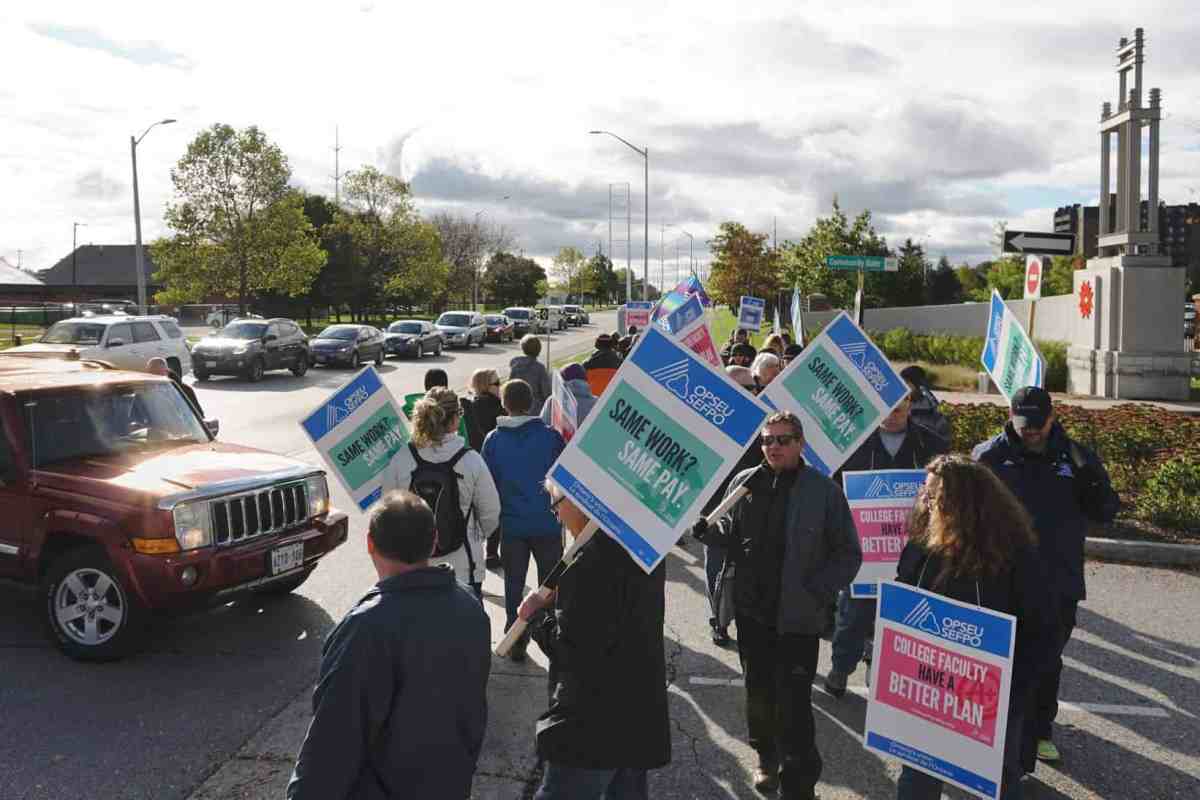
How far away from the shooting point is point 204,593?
609cm

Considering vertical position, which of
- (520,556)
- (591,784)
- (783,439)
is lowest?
(591,784)

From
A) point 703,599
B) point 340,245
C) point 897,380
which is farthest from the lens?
point 340,245

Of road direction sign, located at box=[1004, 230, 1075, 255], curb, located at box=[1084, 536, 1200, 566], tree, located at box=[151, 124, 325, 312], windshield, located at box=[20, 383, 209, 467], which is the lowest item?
curb, located at box=[1084, 536, 1200, 566]

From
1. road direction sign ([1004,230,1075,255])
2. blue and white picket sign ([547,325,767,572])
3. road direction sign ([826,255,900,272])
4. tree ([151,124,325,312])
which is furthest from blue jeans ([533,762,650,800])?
tree ([151,124,325,312])

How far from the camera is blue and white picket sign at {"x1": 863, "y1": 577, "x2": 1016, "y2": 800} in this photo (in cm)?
370

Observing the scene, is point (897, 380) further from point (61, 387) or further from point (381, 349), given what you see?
point (381, 349)

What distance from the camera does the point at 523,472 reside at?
19.9 ft

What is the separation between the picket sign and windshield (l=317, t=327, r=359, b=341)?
27350 mm

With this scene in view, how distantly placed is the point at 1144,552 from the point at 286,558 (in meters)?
7.50

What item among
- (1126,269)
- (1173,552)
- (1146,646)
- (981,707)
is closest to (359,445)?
(981,707)

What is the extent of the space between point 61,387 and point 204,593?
6.98 feet

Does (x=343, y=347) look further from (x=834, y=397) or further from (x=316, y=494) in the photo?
(x=834, y=397)

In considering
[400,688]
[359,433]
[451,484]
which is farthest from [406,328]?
[400,688]

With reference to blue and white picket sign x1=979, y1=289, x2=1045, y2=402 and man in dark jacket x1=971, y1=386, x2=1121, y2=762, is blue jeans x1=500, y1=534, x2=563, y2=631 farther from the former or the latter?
blue and white picket sign x1=979, y1=289, x2=1045, y2=402
